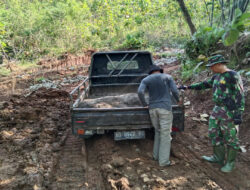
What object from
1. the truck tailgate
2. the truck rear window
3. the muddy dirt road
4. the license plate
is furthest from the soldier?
the truck rear window

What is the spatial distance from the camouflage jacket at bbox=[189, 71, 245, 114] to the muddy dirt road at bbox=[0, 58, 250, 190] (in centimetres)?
100

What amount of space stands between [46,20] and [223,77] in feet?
56.3

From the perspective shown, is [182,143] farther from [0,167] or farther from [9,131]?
[9,131]

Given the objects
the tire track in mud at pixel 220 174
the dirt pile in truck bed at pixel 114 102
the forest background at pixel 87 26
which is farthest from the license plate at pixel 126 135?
the forest background at pixel 87 26

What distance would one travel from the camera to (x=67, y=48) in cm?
1673

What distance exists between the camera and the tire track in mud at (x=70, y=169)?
10.5 feet

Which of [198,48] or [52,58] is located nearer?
[198,48]

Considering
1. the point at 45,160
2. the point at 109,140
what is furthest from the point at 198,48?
the point at 45,160

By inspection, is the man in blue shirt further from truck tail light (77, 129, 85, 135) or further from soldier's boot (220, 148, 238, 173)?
truck tail light (77, 129, 85, 135)

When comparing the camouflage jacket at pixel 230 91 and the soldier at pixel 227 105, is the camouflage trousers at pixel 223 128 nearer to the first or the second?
the soldier at pixel 227 105

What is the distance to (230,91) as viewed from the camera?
3361mm

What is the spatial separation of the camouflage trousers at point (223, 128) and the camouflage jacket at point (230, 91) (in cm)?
12

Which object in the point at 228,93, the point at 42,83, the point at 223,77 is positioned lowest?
the point at 42,83

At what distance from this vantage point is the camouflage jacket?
3.31 metres
